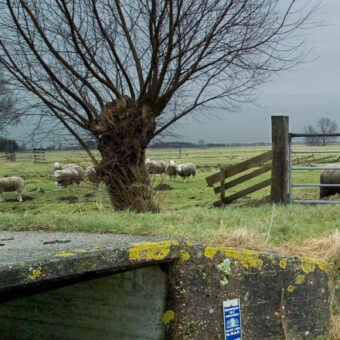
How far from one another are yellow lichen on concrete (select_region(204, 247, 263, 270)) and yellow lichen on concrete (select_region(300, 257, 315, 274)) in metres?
0.50

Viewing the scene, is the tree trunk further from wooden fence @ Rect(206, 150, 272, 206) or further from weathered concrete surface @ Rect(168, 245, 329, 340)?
weathered concrete surface @ Rect(168, 245, 329, 340)

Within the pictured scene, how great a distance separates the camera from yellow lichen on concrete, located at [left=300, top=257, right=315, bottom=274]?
13.1ft

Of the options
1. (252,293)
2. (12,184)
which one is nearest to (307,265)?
(252,293)

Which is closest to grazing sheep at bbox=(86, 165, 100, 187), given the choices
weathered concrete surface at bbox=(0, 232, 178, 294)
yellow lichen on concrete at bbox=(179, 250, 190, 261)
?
weathered concrete surface at bbox=(0, 232, 178, 294)

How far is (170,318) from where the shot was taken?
10.7 ft

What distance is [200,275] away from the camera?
3365 millimetres

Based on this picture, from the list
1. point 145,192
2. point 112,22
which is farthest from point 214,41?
point 145,192

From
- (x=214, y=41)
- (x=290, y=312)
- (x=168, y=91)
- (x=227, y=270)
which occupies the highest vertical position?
(x=214, y=41)

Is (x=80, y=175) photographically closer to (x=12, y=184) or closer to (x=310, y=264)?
(x=310, y=264)

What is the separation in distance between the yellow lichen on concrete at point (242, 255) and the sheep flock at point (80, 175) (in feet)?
17.5

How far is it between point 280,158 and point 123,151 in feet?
10.3

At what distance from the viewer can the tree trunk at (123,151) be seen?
9.27 meters

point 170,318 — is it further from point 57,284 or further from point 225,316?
point 57,284

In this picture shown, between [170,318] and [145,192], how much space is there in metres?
6.09
